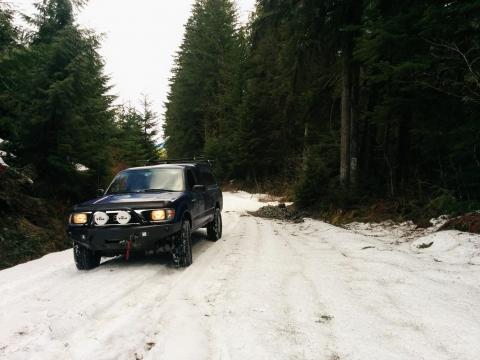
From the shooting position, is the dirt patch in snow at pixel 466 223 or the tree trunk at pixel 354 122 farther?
the tree trunk at pixel 354 122

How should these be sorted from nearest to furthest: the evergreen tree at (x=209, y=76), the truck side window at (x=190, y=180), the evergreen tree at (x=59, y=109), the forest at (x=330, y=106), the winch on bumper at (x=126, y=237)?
the winch on bumper at (x=126, y=237) → the truck side window at (x=190, y=180) → the forest at (x=330, y=106) → the evergreen tree at (x=59, y=109) → the evergreen tree at (x=209, y=76)

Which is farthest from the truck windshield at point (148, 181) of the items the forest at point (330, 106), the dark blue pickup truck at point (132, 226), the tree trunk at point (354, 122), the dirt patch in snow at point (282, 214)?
the tree trunk at point (354, 122)

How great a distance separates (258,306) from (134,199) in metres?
3.22

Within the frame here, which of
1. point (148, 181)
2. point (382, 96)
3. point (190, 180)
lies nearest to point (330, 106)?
point (382, 96)

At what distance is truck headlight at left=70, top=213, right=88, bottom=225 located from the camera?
6.21 meters

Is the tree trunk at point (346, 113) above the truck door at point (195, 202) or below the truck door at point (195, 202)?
above

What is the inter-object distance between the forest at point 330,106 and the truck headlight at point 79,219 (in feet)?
11.2

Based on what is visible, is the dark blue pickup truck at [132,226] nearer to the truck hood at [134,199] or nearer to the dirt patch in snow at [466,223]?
the truck hood at [134,199]

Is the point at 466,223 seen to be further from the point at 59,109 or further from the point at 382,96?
the point at 59,109

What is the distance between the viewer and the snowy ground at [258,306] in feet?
10.8

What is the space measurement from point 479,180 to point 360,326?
6.10 meters

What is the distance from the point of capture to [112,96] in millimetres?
22312

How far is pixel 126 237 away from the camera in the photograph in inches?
236

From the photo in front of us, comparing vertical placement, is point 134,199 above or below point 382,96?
below
